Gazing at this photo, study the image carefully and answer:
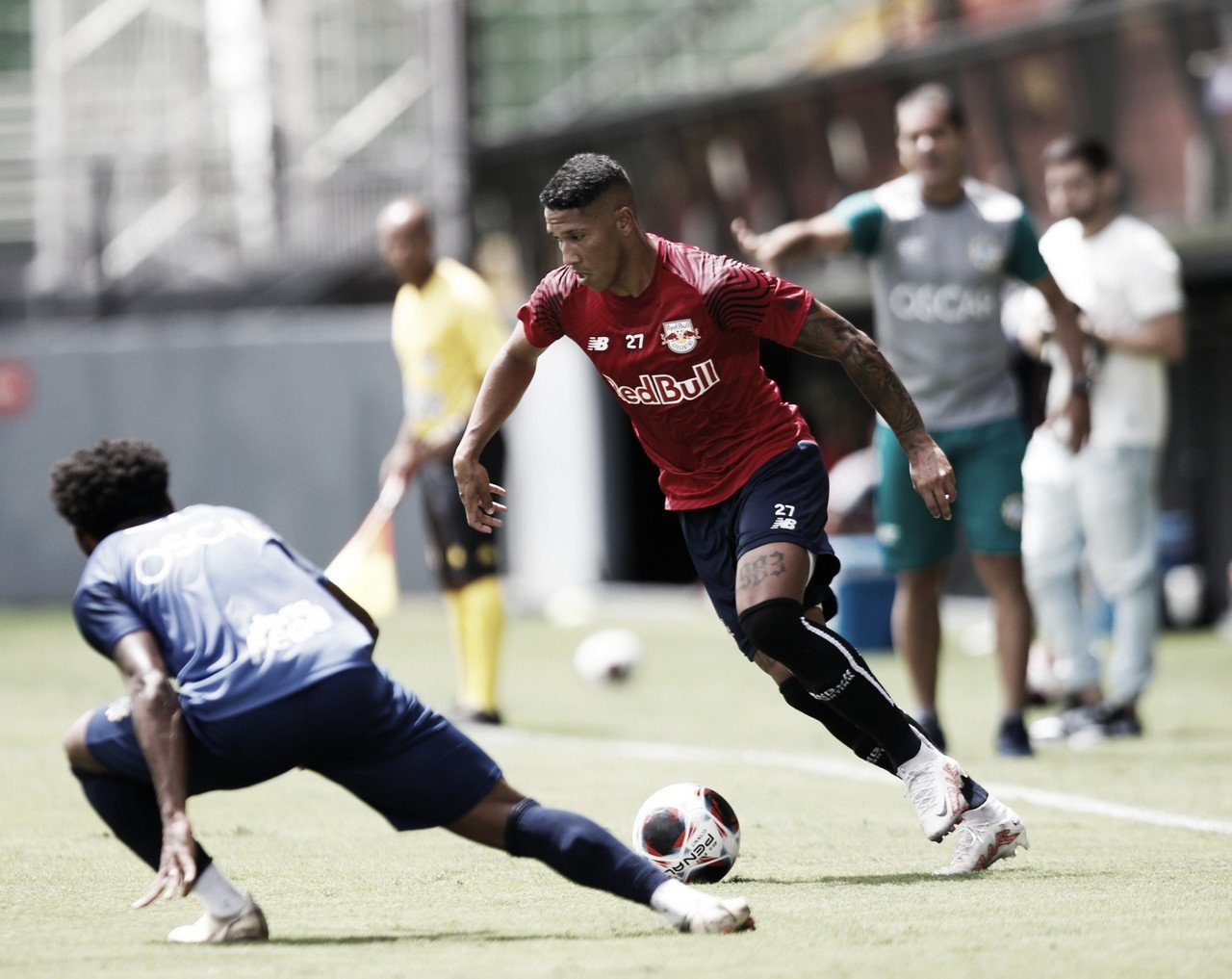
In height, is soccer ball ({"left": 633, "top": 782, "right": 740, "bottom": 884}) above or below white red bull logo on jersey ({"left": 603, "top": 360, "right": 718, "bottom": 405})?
below

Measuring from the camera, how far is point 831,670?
18.2 ft

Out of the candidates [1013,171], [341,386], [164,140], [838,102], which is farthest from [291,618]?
[164,140]

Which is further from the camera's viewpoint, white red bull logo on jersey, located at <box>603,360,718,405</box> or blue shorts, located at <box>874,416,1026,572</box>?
blue shorts, located at <box>874,416,1026,572</box>

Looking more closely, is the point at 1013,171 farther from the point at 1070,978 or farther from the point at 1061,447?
the point at 1070,978

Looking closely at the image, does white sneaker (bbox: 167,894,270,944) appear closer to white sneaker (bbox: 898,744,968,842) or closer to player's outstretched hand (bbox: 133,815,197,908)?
player's outstretched hand (bbox: 133,815,197,908)

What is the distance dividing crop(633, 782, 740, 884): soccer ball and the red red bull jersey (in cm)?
83

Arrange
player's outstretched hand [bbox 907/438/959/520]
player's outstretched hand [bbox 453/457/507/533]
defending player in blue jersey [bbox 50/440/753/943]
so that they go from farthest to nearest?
player's outstretched hand [bbox 453/457/507/533], player's outstretched hand [bbox 907/438/959/520], defending player in blue jersey [bbox 50/440/753/943]

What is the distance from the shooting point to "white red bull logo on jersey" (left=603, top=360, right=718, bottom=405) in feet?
18.3

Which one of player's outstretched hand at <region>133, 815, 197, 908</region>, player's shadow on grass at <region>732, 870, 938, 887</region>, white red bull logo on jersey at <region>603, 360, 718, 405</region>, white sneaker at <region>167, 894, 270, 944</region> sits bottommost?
player's shadow on grass at <region>732, 870, 938, 887</region>

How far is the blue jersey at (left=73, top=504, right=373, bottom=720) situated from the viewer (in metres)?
4.50

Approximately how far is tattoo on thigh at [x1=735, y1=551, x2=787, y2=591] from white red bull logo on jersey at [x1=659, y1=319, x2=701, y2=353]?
582mm

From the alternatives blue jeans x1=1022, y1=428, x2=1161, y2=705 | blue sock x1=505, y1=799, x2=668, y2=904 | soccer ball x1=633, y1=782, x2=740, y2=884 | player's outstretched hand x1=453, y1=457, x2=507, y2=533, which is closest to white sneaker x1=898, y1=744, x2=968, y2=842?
soccer ball x1=633, y1=782, x2=740, y2=884

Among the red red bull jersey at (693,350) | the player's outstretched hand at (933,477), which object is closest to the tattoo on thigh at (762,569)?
the red red bull jersey at (693,350)

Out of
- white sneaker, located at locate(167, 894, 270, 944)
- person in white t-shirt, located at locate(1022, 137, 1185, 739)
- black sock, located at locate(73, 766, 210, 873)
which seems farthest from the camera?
person in white t-shirt, located at locate(1022, 137, 1185, 739)
